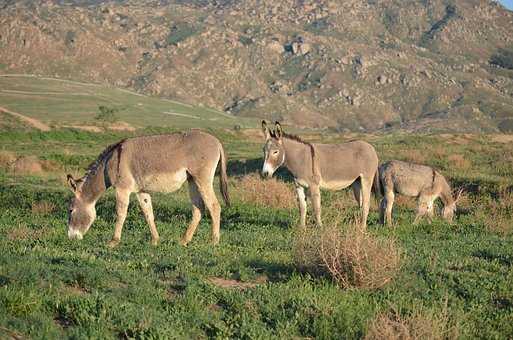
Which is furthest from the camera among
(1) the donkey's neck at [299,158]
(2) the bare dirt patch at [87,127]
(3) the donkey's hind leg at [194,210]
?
(2) the bare dirt patch at [87,127]

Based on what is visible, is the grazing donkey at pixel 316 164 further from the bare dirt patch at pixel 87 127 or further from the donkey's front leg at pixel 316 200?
the bare dirt patch at pixel 87 127

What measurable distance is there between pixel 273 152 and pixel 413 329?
26.0 feet

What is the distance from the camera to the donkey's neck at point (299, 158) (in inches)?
552

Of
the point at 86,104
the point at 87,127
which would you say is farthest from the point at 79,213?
the point at 86,104

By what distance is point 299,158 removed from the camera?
46.5 ft

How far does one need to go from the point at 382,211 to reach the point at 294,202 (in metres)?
3.73

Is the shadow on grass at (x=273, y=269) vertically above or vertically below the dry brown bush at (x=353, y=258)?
below

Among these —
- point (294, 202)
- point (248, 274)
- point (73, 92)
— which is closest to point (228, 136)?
point (294, 202)

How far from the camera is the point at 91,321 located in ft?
21.2

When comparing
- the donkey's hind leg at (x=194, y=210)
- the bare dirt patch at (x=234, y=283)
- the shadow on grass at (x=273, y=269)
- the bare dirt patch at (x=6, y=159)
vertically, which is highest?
the bare dirt patch at (x=234, y=283)

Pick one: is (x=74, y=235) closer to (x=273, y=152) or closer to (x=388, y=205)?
(x=273, y=152)

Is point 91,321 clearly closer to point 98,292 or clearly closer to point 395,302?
point 98,292

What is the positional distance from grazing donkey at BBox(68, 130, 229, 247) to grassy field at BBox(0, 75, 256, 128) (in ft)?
332

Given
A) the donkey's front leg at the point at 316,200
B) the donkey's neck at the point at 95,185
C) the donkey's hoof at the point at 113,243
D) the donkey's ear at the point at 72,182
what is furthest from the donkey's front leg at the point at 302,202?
the donkey's ear at the point at 72,182
